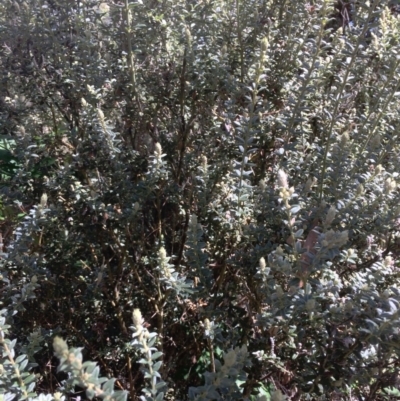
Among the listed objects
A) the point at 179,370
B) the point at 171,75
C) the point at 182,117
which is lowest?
the point at 179,370

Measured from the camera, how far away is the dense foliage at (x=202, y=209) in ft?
5.05

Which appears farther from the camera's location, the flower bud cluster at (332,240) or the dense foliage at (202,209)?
the dense foliage at (202,209)

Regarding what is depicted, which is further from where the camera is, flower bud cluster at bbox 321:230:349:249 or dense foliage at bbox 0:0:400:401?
dense foliage at bbox 0:0:400:401

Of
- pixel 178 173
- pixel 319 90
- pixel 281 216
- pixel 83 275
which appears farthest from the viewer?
pixel 319 90

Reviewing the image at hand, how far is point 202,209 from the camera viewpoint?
2.04 metres

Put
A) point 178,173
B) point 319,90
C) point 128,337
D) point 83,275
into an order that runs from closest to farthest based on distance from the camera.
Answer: point 128,337
point 83,275
point 178,173
point 319,90

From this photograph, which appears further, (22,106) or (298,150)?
(22,106)

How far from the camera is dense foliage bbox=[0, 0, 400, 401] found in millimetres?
1539

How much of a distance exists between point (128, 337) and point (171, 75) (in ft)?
4.09

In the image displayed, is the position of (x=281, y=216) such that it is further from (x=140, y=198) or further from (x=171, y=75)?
(x=171, y=75)

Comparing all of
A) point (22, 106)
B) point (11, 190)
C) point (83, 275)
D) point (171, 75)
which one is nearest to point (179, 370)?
point (83, 275)

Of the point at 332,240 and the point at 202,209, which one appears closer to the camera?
the point at 332,240

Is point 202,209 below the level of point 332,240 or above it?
above

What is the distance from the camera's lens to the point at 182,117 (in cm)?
228
